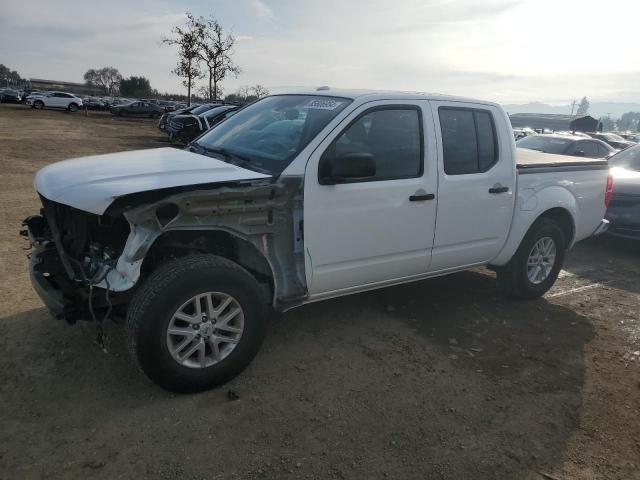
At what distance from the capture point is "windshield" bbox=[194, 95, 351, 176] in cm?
354

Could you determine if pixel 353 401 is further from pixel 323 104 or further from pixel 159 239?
pixel 323 104

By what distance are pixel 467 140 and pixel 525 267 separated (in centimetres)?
157

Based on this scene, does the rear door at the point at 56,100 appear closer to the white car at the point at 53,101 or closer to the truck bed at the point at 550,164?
the white car at the point at 53,101

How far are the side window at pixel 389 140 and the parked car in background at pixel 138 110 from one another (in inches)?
1587

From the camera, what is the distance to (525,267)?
199 inches

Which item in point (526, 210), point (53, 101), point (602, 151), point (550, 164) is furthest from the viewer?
point (53, 101)

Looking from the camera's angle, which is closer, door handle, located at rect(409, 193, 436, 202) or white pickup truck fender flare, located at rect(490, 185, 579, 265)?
door handle, located at rect(409, 193, 436, 202)

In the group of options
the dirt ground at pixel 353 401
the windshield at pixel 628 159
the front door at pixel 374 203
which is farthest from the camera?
the windshield at pixel 628 159

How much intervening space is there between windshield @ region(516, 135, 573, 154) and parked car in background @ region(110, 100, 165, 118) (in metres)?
35.9

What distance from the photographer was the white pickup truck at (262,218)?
2.98m

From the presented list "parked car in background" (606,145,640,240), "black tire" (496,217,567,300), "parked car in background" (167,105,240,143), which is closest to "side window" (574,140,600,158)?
"parked car in background" (606,145,640,240)

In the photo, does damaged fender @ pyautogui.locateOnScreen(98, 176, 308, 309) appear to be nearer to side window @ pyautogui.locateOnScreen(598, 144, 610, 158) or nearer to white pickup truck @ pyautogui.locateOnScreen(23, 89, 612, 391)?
→ white pickup truck @ pyautogui.locateOnScreen(23, 89, 612, 391)

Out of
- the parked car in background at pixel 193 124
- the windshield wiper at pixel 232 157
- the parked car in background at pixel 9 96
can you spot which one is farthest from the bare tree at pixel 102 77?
the windshield wiper at pixel 232 157

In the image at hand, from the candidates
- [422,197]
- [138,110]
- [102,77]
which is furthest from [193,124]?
[102,77]
